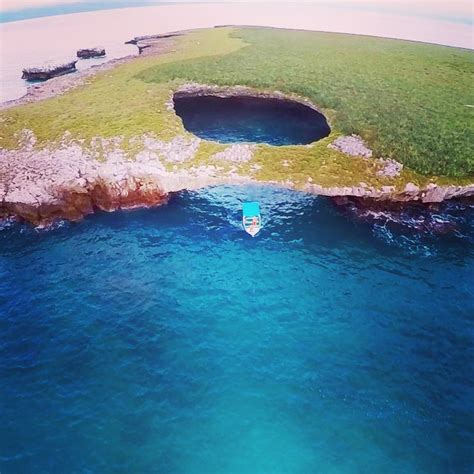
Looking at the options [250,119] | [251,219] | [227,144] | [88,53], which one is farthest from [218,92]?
[88,53]

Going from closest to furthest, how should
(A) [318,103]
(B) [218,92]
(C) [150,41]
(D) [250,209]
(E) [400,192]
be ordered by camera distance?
(D) [250,209] → (E) [400,192] → (A) [318,103] → (B) [218,92] → (C) [150,41]

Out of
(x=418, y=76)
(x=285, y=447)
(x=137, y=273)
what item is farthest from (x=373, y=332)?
(x=418, y=76)

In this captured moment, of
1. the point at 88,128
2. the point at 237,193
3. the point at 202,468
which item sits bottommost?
the point at 202,468

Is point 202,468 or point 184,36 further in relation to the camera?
point 184,36

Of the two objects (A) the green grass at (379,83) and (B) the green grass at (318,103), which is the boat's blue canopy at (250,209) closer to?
(B) the green grass at (318,103)

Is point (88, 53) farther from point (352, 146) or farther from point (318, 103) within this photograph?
point (352, 146)

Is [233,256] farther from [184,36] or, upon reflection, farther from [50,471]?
[184,36]
